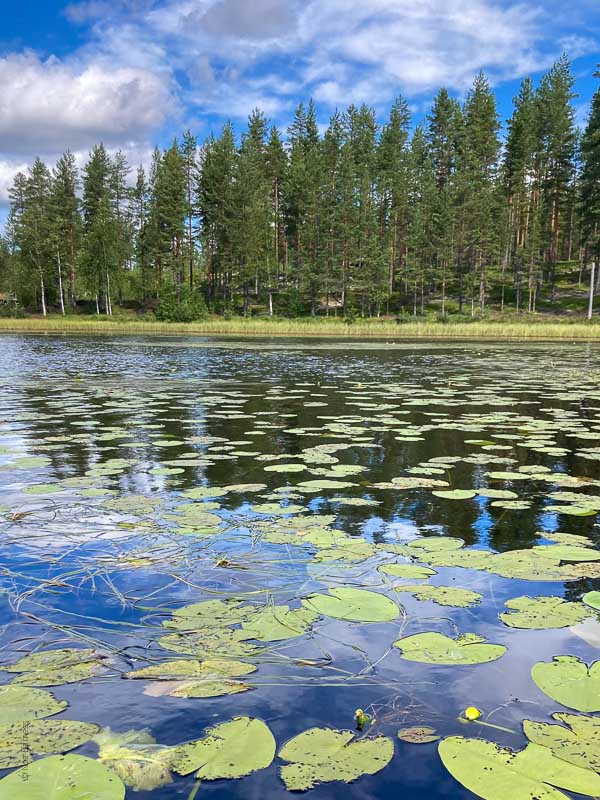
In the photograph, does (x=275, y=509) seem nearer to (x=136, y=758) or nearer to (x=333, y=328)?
(x=136, y=758)

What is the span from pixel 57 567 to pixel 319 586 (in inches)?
50.8

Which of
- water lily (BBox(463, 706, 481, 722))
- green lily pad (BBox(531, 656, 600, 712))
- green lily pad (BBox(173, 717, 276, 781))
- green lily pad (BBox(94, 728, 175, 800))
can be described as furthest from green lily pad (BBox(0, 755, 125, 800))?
green lily pad (BBox(531, 656, 600, 712))

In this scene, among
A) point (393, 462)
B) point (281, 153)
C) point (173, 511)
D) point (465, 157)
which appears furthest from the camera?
point (281, 153)

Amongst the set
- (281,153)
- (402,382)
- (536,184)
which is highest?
(281,153)

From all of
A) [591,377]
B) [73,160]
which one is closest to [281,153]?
[73,160]

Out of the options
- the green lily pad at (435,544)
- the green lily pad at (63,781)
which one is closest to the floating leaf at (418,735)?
the green lily pad at (63,781)

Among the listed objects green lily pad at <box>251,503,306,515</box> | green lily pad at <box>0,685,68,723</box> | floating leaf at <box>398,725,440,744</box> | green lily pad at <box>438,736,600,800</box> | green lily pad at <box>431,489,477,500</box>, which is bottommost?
green lily pad at <box>431,489,477,500</box>

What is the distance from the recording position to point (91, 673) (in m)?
1.95

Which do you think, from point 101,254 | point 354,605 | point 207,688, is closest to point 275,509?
point 354,605

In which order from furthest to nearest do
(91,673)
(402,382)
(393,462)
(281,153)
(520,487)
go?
1. (281,153)
2. (402,382)
3. (393,462)
4. (520,487)
5. (91,673)

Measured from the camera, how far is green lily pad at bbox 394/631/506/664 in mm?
2000

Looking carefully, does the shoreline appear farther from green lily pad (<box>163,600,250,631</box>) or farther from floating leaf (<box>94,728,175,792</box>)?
floating leaf (<box>94,728,175,792</box>)

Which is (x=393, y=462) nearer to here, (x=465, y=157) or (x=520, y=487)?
(x=520, y=487)

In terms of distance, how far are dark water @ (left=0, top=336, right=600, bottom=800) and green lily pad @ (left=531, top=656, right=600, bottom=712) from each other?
5 centimetres
